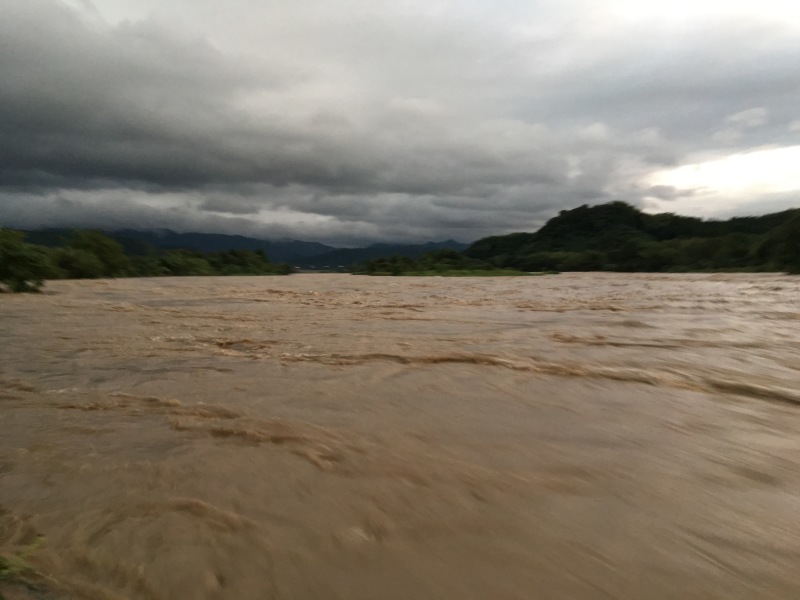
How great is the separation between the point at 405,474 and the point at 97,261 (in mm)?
31721

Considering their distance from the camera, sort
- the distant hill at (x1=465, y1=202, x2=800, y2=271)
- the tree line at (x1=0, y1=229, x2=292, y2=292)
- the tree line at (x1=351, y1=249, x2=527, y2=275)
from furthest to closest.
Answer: the tree line at (x1=351, y1=249, x2=527, y2=275) → the distant hill at (x1=465, y1=202, x2=800, y2=271) → the tree line at (x1=0, y1=229, x2=292, y2=292)

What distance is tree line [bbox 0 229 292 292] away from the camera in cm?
1512

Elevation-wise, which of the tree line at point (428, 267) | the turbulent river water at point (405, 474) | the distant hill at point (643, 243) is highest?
the distant hill at point (643, 243)

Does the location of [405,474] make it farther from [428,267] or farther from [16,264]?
[428,267]

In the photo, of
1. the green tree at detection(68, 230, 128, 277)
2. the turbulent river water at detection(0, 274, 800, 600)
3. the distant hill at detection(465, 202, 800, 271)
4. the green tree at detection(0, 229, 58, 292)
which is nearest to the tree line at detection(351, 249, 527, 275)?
the distant hill at detection(465, 202, 800, 271)

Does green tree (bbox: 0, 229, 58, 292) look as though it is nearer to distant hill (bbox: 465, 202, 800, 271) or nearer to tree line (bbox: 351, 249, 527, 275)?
tree line (bbox: 351, 249, 527, 275)

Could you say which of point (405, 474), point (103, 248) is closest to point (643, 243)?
point (103, 248)

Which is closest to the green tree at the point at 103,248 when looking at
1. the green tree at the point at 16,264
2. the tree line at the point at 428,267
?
the green tree at the point at 16,264

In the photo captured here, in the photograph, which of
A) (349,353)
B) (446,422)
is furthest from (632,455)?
(349,353)

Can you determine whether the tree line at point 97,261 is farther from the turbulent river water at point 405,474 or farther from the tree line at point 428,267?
the turbulent river water at point 405,474

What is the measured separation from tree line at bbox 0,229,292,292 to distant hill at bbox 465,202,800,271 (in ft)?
92.7

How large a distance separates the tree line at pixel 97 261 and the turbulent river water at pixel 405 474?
11760 millimetres

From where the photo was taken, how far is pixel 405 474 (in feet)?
8.48

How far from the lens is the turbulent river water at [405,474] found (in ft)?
5.89
